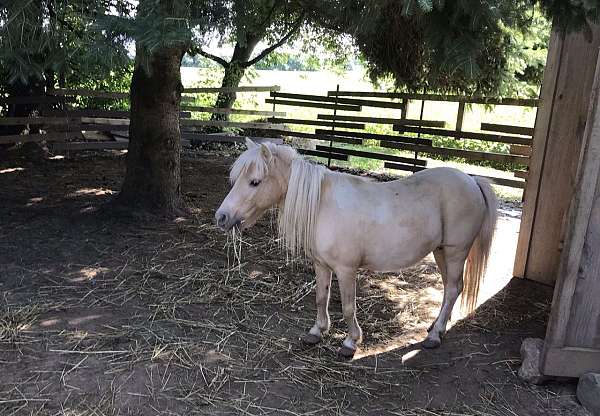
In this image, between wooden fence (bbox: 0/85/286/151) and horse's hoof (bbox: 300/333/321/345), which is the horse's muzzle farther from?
wooden fence (bbox: 0/85/286/151)

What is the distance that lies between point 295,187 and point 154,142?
291 cm

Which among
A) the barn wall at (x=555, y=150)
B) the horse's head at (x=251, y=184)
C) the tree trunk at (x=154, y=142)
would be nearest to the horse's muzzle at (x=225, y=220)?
the horse's head at (x=251, y=184)

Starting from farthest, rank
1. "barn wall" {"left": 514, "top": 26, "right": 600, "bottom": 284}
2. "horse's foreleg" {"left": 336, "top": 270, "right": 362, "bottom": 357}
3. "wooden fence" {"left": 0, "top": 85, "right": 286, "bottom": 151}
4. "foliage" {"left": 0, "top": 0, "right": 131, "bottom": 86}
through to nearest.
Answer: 1. "wooden fence" {"left": 0, "top": 85, "right": 286, "bottom": 151}
2. "barn wall" {"left": 514, "top": 26, "right": 600, "bottom": 284}
3. "horse's foreleg" {"left": 336, "top": 270, "right": 362, "bottom": 357}
4. "foliage" {"left": 0, "top": 0, "right": 131, "bottom": 86}

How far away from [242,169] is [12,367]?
1754 millimetres

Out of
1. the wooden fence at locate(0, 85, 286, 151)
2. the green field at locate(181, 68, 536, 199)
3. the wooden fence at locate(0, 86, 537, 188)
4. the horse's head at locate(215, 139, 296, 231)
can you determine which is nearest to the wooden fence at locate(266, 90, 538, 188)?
the wooden fence at locate(0, 86, 537, 188)

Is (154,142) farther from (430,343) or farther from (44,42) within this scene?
(430,343)

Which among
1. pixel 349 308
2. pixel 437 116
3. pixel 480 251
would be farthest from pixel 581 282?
pixel 437 116

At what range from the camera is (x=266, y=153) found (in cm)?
315

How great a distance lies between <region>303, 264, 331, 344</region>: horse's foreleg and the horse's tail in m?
1.18

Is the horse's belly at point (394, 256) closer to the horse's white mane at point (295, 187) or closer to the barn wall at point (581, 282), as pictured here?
the horse's white mane at point (295, 187)

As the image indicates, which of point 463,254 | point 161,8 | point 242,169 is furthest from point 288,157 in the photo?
point 463,254

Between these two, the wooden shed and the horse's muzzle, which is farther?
the horse's muzzle

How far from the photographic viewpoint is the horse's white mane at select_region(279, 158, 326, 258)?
321 cm

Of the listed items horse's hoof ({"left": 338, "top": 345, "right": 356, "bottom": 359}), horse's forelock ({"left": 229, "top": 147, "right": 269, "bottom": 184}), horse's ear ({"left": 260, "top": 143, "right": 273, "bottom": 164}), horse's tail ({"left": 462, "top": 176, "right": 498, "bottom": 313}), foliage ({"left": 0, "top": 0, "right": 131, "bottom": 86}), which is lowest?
horse's hoof ({"left": 338, "top": 345, "right": 356, "bottom": 359})
